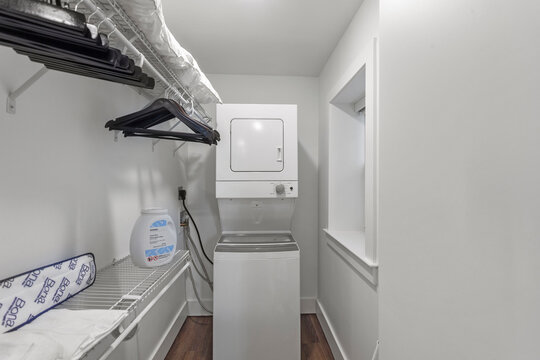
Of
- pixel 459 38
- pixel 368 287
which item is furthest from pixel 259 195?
pixel 459 38

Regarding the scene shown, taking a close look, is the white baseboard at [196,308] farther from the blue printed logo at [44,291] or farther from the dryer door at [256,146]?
the blue printed logo at [44,291]

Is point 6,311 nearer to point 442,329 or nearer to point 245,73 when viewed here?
point 442,329

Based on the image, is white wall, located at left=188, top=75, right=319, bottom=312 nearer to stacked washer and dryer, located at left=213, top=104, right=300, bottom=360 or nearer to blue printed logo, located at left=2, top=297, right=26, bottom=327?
stacked washer and dryer, located at left=213, top=104, right=300, bottom=360

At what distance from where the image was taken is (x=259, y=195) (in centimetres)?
179

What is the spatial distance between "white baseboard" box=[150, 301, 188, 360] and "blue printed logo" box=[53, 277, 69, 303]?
111cm

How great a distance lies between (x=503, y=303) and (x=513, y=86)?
1.25 feet

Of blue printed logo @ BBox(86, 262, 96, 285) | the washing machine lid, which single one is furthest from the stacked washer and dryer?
blue printed logo @ BBox(86, 262, 96, 285)

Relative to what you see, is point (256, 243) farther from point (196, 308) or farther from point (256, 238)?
point (196, 308)

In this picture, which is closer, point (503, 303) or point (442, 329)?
point (503, 303)

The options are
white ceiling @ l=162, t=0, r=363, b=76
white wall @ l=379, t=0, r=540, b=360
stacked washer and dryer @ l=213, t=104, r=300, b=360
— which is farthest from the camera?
stacked washer and dryer @ l=213, t=104, r=300, b=360

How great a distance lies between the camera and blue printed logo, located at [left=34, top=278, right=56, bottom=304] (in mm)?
716

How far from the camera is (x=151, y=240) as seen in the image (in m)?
1.01

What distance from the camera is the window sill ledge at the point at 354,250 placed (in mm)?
1214

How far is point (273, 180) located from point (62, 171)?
1241 mm
